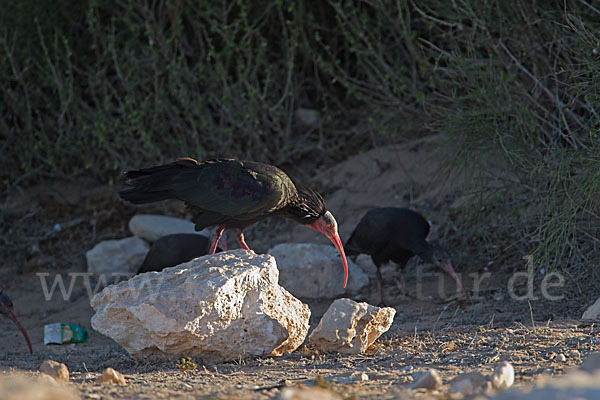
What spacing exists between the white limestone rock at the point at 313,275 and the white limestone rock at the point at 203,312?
2.80m

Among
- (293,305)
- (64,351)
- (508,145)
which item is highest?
(508,145)

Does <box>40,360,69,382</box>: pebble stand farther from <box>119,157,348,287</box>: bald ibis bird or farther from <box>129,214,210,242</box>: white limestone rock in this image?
<box>129,214,210,242</box>: white limestone rock

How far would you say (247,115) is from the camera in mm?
9172

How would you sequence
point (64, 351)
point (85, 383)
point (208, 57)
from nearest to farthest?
point (85, 383) → point (64, 351) → point (208, 57)

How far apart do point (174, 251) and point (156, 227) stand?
1634mm

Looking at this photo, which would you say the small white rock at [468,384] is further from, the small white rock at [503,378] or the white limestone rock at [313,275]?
the white limestone rock at [313,275]

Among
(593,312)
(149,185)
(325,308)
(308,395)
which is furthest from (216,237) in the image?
(308,395)

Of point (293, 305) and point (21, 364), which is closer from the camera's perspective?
point (293, 305)

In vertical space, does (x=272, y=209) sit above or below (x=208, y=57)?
below

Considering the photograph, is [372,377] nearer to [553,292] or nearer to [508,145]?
[553,292]

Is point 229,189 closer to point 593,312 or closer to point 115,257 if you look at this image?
point 115,257

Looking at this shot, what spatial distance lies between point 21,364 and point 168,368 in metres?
1.38

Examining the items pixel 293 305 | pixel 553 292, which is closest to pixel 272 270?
pixel 293 305

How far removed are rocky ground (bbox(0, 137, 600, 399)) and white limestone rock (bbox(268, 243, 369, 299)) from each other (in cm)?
17
